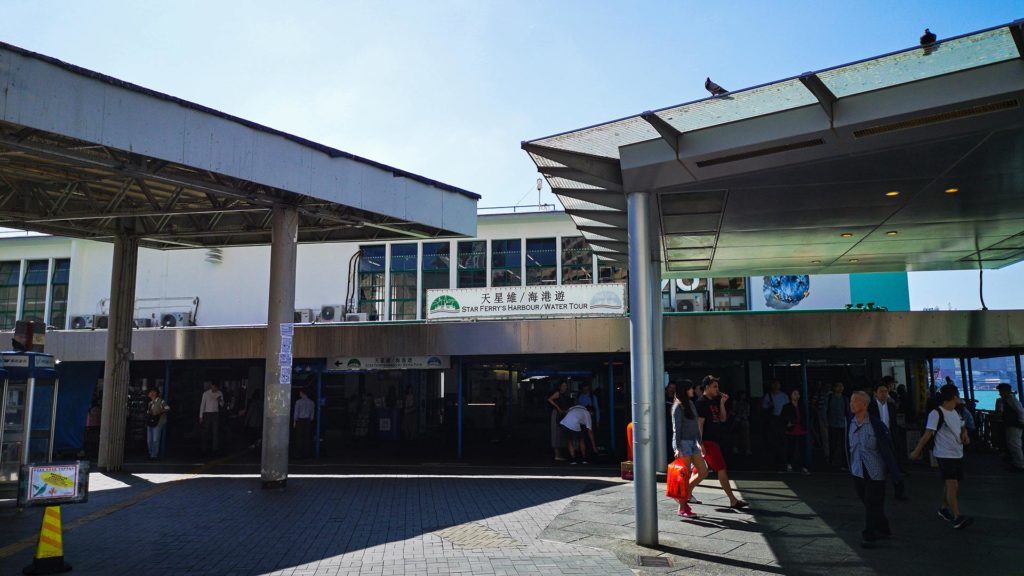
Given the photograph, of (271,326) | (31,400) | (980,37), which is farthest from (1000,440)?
(31,400)

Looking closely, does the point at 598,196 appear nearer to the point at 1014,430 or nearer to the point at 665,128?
the point at 665,128

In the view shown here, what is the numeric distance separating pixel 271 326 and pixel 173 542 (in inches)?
178

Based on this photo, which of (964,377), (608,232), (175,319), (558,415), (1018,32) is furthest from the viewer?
(175,319)

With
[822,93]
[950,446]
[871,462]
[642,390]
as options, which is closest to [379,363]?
[642,390]

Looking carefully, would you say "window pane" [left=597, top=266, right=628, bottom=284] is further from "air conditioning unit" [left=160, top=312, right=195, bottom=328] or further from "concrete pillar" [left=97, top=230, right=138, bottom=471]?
"air conditioning unit" [left=160, top=312, right=195, bottom=328]

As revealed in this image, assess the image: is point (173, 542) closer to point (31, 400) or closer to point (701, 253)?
point (31, 400)

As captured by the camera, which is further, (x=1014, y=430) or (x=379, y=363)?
(x=379, y=363)

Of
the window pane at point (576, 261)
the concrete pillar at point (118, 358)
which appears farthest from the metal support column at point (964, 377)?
the concrete pillar at point (118, 358)

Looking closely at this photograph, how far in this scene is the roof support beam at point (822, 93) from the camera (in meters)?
6.78

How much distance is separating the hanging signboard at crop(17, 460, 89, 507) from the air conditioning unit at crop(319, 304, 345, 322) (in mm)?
15385

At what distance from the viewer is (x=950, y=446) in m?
8.27

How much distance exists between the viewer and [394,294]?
2336 cm

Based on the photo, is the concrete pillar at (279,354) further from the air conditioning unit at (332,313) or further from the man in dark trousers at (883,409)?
the air conditioning unit at (332,313)

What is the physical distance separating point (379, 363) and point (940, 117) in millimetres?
12368
